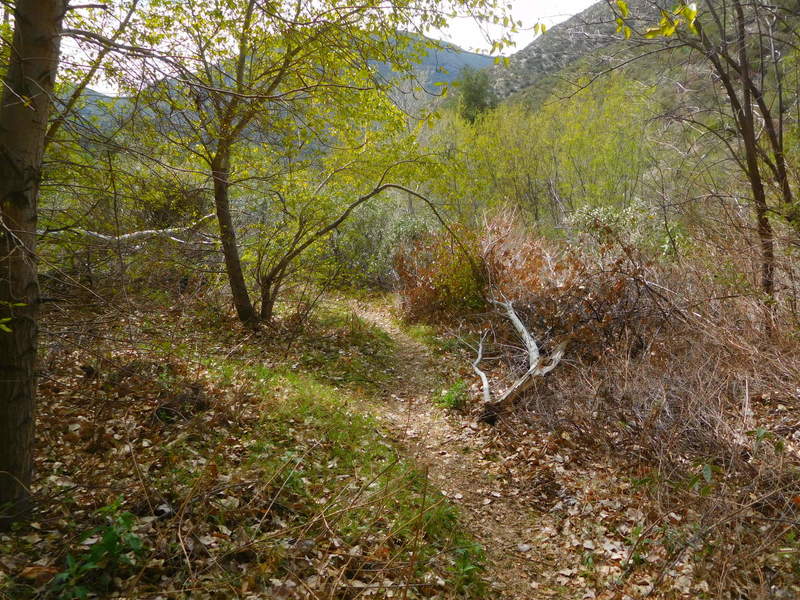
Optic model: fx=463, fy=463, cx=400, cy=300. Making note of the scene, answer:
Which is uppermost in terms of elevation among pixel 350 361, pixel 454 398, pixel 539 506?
pixel 350 361

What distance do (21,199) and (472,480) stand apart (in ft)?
15.6

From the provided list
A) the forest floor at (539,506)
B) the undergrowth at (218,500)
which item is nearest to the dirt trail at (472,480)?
the forest floor at (539,506)

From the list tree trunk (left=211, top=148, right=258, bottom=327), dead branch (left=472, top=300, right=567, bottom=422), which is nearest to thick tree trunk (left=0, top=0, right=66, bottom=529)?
tree trunk (left=211, top=148, right=258, bottom=327)

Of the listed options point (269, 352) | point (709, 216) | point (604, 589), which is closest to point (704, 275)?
point (709, 216)

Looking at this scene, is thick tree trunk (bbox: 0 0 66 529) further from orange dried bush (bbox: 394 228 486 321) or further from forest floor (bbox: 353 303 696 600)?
orange dried bush (bbox: 394 228 486 321)

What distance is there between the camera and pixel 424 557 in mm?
3627

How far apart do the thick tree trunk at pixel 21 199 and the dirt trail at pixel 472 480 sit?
2.70 meters

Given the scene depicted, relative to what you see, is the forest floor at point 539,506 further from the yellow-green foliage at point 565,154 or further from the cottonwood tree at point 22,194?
the yellow-green foliage at point 565,154

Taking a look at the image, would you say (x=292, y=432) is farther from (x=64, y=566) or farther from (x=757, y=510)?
(x=757, y=510)

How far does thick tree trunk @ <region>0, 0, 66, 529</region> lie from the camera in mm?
2622

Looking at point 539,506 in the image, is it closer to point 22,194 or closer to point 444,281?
point 22,194

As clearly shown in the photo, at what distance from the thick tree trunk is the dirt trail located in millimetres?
2702

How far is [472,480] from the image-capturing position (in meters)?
5.27

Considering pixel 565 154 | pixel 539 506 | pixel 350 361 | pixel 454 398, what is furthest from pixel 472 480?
pixel 565 154
